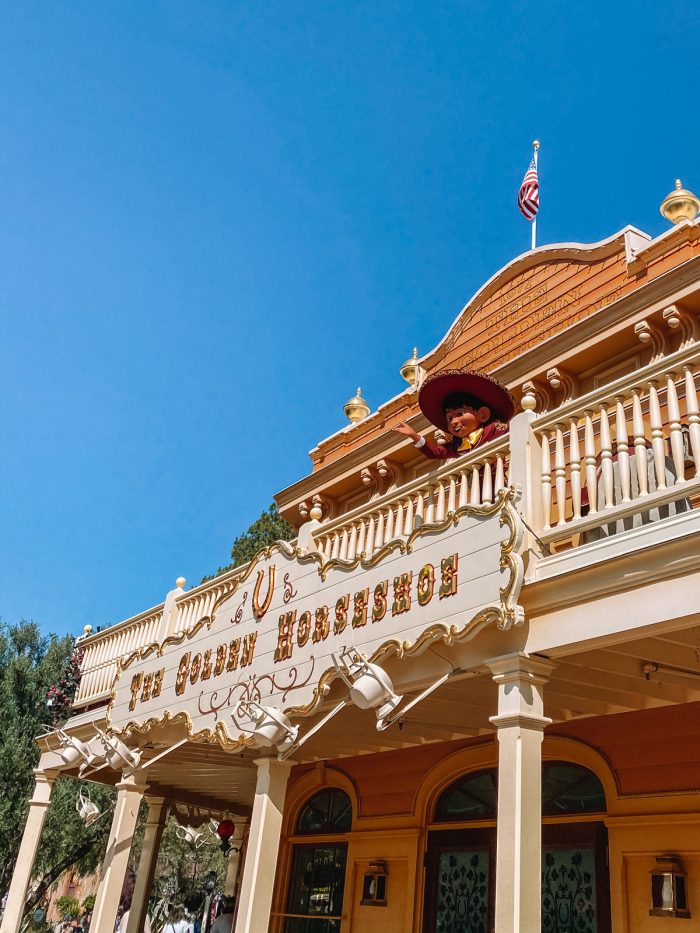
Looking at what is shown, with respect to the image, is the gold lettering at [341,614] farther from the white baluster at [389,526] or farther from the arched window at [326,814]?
the arched window at [326,814]

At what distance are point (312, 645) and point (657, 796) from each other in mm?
3145

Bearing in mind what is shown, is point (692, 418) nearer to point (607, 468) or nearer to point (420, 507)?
point (607, 468)

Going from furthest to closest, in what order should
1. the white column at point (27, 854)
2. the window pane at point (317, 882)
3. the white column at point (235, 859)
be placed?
the white column at point (235, 859) → the white column at point (27, 854) → the window pane at point (317, 882)

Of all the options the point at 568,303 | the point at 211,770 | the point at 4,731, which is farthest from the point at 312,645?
the point at 4,731

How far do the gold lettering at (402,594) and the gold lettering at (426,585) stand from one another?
127mm

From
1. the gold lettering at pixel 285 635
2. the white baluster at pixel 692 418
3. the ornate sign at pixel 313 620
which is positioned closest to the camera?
the white baluster at pixel 692 418

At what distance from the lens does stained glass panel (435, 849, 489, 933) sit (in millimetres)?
8000

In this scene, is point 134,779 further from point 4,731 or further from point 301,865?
point 4,731

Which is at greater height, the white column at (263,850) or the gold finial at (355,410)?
the gold finial at (355,410)

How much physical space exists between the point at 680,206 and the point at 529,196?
11.6 feet

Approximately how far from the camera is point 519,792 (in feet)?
16.0

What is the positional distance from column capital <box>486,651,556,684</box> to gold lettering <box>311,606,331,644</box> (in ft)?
6.59

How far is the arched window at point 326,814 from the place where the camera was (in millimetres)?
10438

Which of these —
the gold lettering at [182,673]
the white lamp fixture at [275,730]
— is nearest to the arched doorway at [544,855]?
the white lamp fixture at [275,730]
